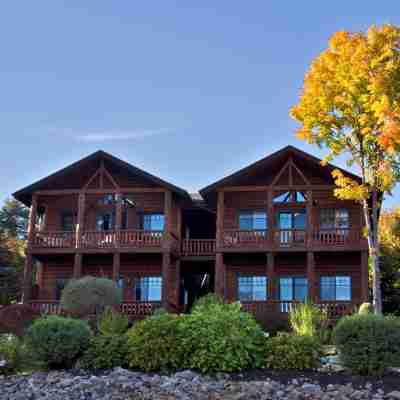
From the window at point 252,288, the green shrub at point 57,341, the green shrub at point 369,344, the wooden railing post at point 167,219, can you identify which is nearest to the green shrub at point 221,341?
the green shrub at point 369,344

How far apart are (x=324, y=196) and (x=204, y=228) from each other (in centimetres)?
719

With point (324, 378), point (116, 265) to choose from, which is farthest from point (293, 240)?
point (324, 378)

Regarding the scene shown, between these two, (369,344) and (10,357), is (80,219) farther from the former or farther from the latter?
(369,344)

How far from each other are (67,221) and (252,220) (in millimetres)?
8496

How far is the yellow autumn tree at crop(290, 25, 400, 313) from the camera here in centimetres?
2586

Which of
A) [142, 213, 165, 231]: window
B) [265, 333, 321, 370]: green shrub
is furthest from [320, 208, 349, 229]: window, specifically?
[265, 333, 321, 370]: green shrub

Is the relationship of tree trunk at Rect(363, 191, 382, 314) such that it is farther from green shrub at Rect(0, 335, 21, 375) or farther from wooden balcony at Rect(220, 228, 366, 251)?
green shrub at Rect(0, 335, 21, 375)

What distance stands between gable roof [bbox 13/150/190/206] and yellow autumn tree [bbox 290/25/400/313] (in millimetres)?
7207

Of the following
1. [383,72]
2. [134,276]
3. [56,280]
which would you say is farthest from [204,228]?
[383,72]

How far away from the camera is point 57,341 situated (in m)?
18.6

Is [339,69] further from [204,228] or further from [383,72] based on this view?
[204,228]

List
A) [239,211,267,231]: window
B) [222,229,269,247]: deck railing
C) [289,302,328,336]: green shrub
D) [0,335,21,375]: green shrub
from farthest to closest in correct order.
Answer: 1. [239,211,267,231]: window
2. [222,229,269,247]: deck railing
3. [289,302,328,336]: green shrub
4. [0,335,21,375]: green shrub

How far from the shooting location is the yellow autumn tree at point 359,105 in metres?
25.9

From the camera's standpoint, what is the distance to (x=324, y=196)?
3306 cm
